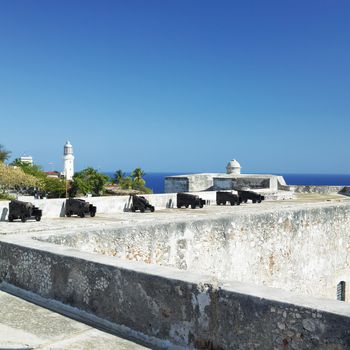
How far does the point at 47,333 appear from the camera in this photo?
3.96m

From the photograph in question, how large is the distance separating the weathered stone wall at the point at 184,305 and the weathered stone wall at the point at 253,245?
1.92 m

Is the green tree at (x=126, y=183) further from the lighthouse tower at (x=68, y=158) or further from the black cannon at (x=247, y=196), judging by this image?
the black cannon at (x=247, y=196)

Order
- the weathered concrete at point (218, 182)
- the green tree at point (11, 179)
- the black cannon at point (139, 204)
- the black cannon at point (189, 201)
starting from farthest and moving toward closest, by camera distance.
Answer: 1. the green tree at point (11, 179)
2. the weathered concrete at point (218, 182)
3. the black cannon at point (189, 201)
4. the black cannon at point (139, 204)

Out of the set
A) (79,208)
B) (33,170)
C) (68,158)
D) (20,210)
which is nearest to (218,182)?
(79,208)

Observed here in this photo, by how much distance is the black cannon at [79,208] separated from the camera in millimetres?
11734

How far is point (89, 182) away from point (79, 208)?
46.7 meters

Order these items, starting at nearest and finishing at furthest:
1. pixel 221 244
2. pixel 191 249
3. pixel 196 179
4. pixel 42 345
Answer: pixel 42 345
pixel 191 249
pixel 221 244
pixel 196 179

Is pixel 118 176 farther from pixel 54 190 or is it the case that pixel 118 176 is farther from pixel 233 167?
pixel 233 167

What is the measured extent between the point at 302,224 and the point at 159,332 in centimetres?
845

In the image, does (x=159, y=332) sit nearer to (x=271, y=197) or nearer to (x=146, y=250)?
(x=146, y=250)

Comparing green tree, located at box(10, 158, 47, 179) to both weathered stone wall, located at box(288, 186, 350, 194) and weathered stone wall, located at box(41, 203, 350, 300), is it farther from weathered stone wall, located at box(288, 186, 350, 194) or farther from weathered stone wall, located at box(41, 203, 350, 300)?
weathered stone wall, located at box(41, 203, 350, 300)

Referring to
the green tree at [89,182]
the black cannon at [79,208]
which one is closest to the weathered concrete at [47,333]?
the black cannon at [79,208]

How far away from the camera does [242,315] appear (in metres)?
3.42

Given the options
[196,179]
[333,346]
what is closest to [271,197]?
[196,179]
